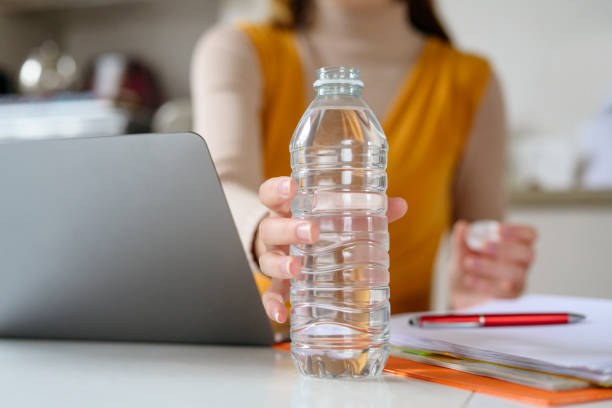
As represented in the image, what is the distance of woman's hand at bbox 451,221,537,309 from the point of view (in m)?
0.98

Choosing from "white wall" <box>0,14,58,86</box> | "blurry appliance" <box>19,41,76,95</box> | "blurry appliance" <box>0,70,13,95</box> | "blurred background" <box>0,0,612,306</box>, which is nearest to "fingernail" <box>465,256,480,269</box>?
"blurred background" <box>0,0,612,306</box>

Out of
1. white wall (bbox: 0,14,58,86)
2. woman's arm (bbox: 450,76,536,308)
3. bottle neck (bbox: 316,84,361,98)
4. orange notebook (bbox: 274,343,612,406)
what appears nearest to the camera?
orange notebook (bbox: 274,343,612,406)

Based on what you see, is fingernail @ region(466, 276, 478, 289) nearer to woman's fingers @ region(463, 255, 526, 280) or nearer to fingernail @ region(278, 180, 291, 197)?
woman's fingers @ region(463, 255, 526, 280)

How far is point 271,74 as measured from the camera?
129 centimetres

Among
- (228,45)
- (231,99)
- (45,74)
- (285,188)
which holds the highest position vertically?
(45,74)

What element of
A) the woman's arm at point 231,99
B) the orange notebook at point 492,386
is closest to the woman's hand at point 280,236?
the orange notebook at point 492,386

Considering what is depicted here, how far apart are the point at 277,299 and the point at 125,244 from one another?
0.48 ft

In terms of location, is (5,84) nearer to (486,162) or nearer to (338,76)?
(486,162)

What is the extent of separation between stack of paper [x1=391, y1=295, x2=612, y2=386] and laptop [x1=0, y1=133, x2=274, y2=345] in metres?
0.15

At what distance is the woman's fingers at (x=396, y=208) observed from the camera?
1.93 feet

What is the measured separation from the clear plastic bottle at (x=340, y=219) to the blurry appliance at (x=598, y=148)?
6.80 ft

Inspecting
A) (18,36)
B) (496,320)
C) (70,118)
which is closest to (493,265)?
(496,320)

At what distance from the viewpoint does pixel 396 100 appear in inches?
52.3

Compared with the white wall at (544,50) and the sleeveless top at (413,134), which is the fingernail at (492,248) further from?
the white wall at (544,50)
